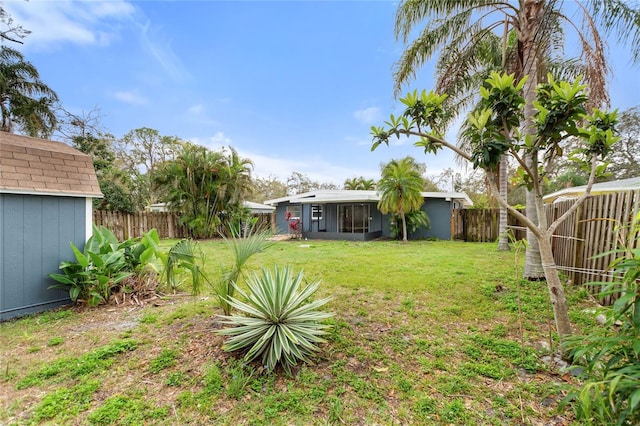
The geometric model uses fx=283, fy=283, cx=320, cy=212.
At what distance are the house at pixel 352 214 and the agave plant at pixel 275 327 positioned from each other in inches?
440

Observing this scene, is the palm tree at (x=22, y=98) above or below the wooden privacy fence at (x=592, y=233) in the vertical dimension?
above

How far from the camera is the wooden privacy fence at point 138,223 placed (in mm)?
12438

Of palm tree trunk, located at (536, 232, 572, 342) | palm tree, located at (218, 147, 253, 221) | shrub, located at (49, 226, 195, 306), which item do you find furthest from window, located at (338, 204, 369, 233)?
palm tree trunk, located at (536, 232, 572, 342)

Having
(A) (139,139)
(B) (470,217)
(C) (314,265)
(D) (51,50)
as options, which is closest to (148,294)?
(C) (314,265)

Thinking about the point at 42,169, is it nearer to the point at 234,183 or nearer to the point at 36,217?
the point at 36,217

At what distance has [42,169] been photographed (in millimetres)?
4246

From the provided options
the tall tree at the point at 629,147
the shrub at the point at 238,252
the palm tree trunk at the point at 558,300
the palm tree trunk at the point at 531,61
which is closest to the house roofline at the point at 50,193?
the shrub at the point at 238,252

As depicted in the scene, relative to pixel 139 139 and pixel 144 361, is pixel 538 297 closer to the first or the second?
pixel 144 361

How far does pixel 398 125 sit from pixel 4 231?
5.26 m

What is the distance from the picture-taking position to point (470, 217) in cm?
1363

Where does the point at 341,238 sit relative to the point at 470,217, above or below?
below

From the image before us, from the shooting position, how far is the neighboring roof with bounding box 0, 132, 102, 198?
12.8 feet

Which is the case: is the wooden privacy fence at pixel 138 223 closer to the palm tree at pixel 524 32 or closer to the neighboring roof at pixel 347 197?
the neighboring roof at pixel 347 197

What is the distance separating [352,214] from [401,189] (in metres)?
3.87
